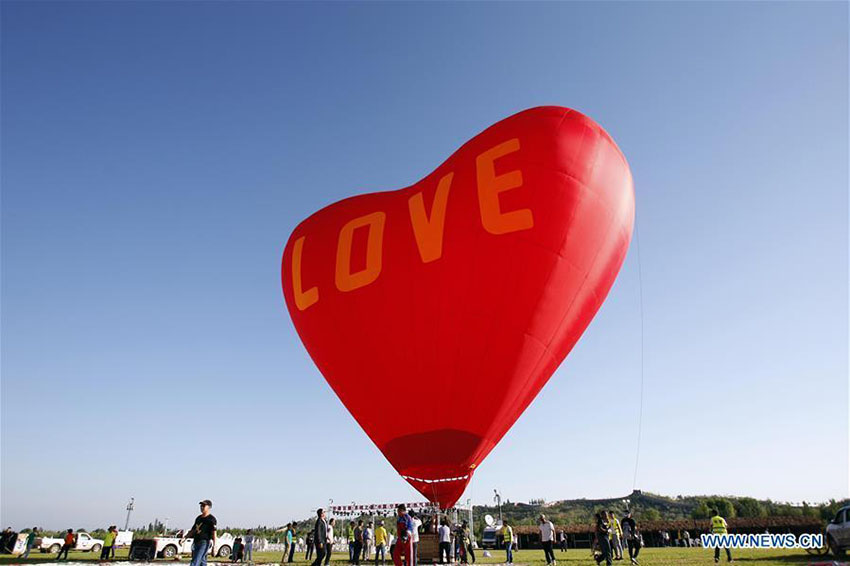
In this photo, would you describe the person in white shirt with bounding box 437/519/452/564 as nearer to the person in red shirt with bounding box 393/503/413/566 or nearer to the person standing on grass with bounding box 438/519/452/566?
the person standing on grass with bounding box 438/519/452/566

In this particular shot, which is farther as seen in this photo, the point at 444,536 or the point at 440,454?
the point at 444,536

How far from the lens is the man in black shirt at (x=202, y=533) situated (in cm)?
932

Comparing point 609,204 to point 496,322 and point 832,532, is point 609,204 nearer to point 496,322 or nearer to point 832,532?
point 496,322

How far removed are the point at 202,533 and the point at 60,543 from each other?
2835 centimetres

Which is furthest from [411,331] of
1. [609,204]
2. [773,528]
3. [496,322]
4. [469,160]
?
[773,528]

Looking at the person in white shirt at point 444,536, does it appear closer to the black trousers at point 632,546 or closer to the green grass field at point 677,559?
the green grass field at point 677,559

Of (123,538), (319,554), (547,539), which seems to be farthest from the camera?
(123,538)

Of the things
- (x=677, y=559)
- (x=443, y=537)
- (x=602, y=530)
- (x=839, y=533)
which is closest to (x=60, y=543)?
(x=443, y=537)

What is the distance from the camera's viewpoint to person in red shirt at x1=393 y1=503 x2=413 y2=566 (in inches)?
473

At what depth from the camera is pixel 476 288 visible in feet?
42.8

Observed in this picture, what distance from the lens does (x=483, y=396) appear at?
13.0 m

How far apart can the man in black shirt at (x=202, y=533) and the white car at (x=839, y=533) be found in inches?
650

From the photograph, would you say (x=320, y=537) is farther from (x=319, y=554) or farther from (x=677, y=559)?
(x=677, y=559)

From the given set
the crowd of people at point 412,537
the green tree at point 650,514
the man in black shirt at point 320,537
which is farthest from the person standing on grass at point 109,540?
the green tree at point 650,514
